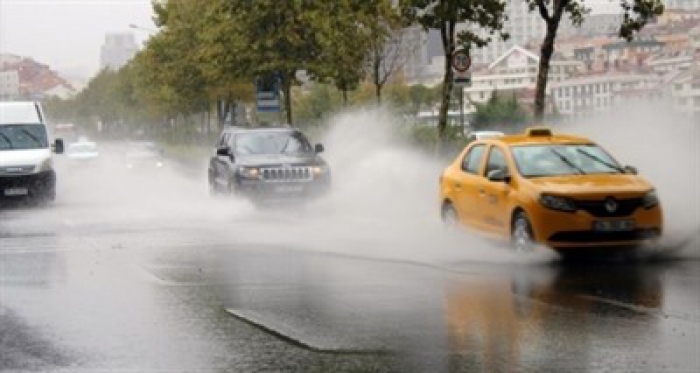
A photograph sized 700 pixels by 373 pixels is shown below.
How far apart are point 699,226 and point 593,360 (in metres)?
10.4

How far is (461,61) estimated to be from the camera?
30578 millimetres

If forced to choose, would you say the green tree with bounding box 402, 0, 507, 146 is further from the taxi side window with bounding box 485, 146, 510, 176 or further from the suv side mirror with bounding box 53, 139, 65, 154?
the taxi side window with bounding box 485, 146, 510, 176

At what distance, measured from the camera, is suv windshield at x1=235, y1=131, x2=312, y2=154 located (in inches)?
1156

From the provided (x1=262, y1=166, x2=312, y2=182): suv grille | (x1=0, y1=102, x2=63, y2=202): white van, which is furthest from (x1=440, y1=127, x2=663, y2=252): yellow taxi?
(x1=0, y1=102, x2=63, y2=202): white van

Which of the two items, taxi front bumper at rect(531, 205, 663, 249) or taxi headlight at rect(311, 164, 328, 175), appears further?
taxi headlight at rect(311, 164, 328, 175)

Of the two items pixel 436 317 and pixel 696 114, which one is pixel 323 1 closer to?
pixel 696 114

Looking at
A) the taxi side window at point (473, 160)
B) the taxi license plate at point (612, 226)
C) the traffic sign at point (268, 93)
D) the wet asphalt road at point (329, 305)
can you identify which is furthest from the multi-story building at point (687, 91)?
the traffic sign at point (268, 93)

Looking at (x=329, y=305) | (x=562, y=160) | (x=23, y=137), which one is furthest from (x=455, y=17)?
(x=329, y=305)

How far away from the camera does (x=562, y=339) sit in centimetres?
1075

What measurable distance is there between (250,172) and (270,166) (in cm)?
41

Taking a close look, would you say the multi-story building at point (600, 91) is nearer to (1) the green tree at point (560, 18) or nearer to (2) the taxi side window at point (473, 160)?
(1) the green tree at point (560, 18)

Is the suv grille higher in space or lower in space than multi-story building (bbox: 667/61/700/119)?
lower

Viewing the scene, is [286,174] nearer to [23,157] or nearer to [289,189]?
[289,189]

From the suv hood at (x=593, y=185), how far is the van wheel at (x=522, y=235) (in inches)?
17.5
